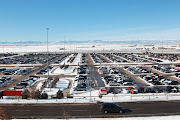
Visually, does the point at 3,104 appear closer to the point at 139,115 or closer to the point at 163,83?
the point at 139,115

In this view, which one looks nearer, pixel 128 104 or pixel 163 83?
pixel 128 104

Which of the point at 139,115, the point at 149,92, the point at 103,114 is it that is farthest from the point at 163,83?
the point at 103,114

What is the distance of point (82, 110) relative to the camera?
15758 mm

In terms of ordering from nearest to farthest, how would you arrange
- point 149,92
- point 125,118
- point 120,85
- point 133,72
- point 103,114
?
point 125,118 < point 103,114 < point 149,92 < point 120,85 < point 133,72

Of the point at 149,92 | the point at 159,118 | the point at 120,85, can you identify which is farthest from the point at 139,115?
the point at 120,85

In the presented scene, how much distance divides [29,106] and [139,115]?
37.6ft

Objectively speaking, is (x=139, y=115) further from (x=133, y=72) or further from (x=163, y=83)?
(x=133, y=72)

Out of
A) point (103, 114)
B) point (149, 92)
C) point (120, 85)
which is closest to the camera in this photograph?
point (103, 114)

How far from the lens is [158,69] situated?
4256 centimetres

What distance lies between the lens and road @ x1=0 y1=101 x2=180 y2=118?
14.6 metres

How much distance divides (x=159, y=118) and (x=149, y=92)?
9.51 meters

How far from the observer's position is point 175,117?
45.5 ft

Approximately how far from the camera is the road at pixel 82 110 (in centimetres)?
1462

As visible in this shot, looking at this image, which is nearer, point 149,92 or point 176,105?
point 176,105
